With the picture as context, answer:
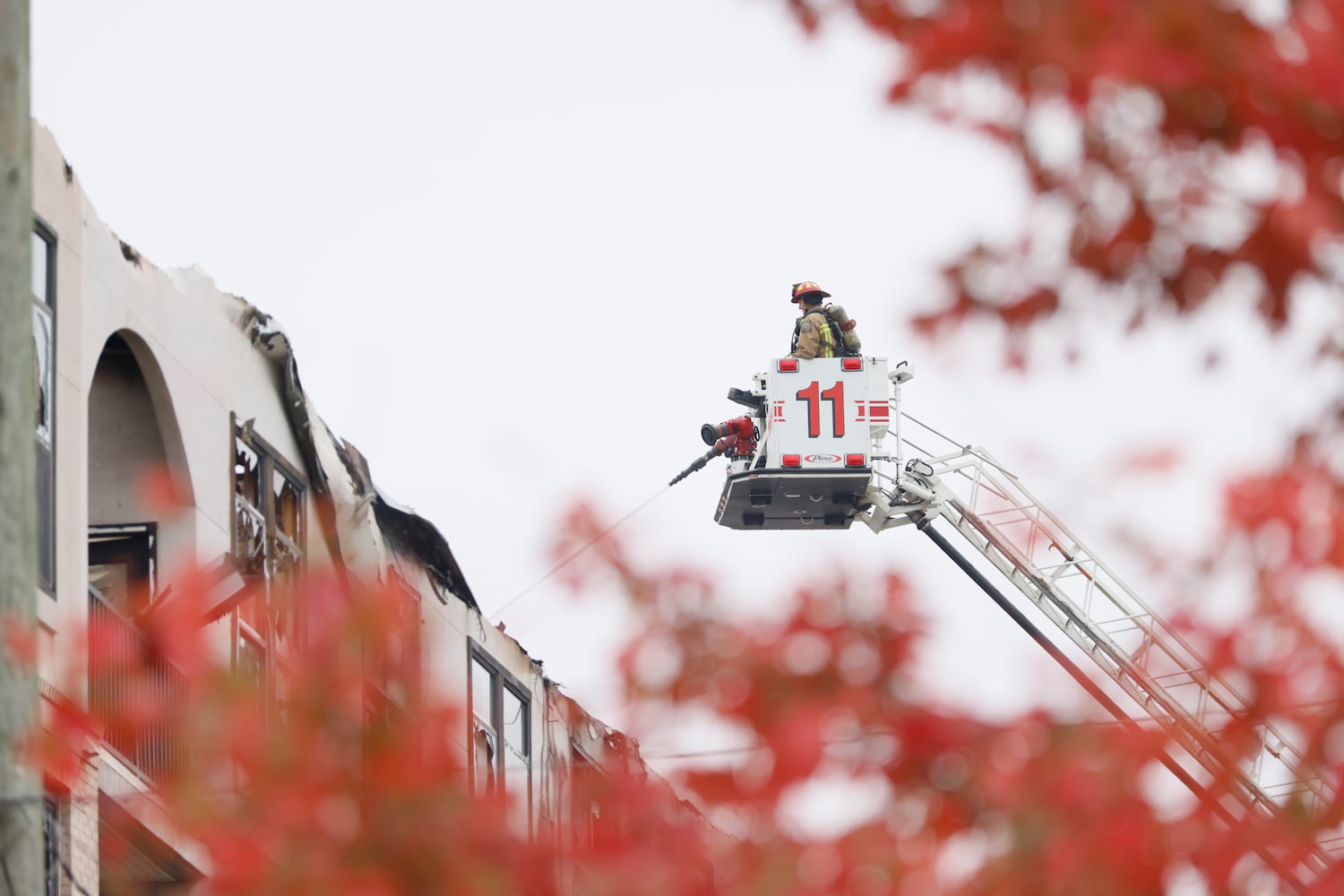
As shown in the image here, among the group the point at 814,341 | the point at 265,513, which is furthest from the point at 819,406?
the point at 265,513

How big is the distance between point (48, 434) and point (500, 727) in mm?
12229

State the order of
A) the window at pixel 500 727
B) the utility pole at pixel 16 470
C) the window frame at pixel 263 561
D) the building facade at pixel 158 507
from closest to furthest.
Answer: the utility pole at pixel 16 470 < the building facade at pixel 158 507 < the window frame at pixel 263 561 < the window at pixel 500 727

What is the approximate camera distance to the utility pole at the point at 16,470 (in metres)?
8.21

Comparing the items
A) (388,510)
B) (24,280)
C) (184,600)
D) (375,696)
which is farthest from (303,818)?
(388,510)

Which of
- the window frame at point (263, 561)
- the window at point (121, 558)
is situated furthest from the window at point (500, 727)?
the window at point (121, 558)

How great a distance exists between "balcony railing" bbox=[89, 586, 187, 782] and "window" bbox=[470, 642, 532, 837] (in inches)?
315

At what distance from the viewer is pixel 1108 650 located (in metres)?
30.7

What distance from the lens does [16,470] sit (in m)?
8.35

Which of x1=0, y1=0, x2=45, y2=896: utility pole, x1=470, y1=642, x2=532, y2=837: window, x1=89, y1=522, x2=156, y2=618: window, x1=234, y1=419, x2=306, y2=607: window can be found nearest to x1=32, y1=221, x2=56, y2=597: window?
x1=89, y1=522, x2=156, y2=618: window

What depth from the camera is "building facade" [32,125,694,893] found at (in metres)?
16.7

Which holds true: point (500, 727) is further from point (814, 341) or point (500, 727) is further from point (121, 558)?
point (121, 558)

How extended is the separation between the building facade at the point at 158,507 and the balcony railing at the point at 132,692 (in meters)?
0.03

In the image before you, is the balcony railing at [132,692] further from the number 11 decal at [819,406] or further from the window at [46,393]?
the number 11 decal at [819,406]

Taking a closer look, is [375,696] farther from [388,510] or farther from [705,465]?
[705,465]
